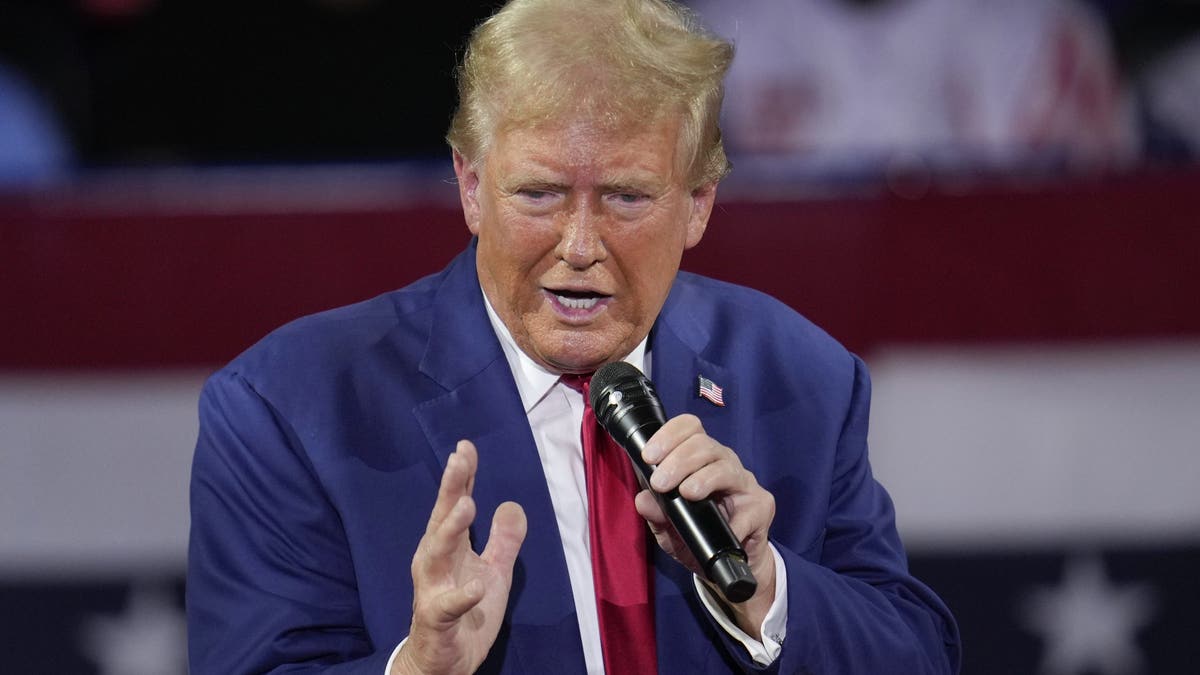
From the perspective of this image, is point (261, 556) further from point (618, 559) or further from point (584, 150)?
point (584, 150)

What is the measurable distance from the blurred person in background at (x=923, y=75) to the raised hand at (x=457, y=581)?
2.21 metres

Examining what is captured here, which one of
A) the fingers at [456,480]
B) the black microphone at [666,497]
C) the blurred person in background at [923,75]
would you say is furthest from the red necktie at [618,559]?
the blurred person in background at [923,75]

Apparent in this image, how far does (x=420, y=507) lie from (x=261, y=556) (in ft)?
0.48

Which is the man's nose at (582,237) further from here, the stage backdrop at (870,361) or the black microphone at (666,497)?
the stage backdrop at (870,361)

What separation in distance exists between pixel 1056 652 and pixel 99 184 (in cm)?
164

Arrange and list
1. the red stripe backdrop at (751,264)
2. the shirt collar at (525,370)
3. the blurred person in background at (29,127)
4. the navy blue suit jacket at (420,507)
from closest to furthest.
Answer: the navy blue suit jacket at (420,507) → the shirt collar at (525,370) → the red stripe backdrop at (751,264) → the blurred person in background at (29,127)

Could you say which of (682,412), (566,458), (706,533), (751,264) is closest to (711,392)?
(682,412)

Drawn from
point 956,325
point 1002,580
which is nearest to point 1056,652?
point 1002,580

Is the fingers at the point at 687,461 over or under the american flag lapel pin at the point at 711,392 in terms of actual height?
under

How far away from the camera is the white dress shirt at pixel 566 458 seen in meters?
1.37

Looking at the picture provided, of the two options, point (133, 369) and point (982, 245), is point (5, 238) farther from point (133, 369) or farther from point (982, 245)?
point (982, 245)

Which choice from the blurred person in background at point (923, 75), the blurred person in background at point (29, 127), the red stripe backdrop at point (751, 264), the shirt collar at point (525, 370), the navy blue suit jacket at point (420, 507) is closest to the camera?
the navy blue suit jacket at point (420, 507)

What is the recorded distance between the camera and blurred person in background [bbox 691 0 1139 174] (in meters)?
3.35

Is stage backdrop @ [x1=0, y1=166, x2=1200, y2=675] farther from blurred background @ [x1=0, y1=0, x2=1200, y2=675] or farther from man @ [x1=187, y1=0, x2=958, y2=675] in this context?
man @ [x1=187, y1=0, x2=958, y2=675]
